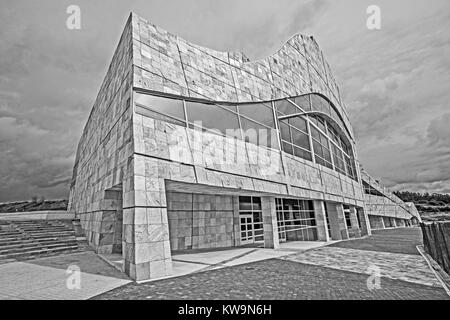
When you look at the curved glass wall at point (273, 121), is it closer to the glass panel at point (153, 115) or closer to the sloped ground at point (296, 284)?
the glass panel at point (153, 115)

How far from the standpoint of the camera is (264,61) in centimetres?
Answer: 1677

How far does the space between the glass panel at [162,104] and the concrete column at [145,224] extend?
2521mm

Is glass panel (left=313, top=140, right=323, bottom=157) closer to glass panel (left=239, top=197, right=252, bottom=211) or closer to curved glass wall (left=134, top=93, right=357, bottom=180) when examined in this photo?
curved glass wall (left=134, top=93, right=357, bottom=180)

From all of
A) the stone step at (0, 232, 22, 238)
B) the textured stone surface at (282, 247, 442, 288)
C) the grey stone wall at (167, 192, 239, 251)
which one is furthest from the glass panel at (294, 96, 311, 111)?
the stone step at (0, 232, 22, 238)

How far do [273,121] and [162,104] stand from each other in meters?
8.40

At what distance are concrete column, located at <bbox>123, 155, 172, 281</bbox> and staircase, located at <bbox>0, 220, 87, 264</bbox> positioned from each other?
654cm

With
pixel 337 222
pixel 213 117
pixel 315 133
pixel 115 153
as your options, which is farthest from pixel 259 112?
pixel 337 222

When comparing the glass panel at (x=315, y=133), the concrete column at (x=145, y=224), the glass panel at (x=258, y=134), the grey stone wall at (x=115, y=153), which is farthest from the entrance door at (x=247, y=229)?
the concrete column at (x=145, y=224)

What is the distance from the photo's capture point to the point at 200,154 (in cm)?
1005

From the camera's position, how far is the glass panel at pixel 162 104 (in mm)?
9258

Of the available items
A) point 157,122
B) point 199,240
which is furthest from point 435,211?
point 157,122
